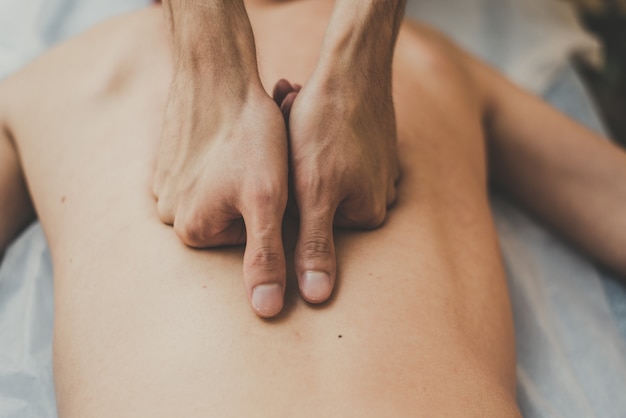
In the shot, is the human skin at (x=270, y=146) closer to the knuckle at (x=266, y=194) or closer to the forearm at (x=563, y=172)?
the knuckle at (x=266, y=194)

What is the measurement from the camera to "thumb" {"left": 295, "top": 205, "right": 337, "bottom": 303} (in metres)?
0.74

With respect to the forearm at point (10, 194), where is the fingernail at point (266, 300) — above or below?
above

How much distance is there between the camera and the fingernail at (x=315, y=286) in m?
0.74

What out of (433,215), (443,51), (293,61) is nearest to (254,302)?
(433,215)

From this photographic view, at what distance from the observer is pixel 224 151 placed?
0.79 metres

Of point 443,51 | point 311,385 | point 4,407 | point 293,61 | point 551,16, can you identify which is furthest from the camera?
point 551,16

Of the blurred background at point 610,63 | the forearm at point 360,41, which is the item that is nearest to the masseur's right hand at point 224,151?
the forearm at point 360,41

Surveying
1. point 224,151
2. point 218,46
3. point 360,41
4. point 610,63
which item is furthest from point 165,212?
point 610,63

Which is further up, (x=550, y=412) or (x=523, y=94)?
(x=523, y=94)

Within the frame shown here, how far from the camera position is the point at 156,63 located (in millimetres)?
1020

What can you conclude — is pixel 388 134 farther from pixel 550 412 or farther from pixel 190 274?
pixel 550 412

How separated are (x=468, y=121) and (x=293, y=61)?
0.31m

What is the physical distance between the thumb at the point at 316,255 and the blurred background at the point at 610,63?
148 cm

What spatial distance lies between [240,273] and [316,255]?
95 millimetres
